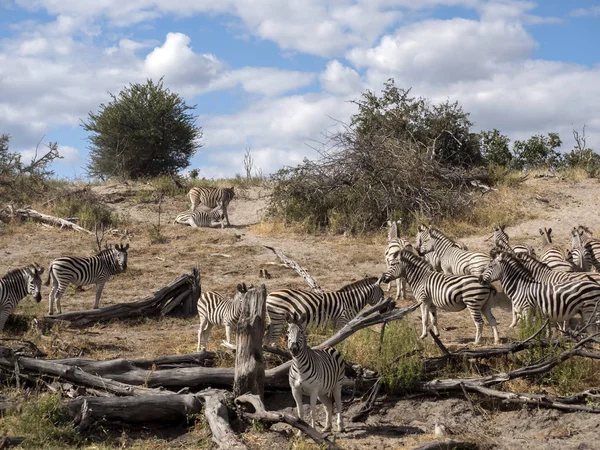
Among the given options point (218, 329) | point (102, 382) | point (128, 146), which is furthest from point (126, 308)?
point (128, 146)

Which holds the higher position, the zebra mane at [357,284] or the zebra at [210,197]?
the zebra at [210,197]

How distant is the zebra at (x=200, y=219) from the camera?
21.9 metres

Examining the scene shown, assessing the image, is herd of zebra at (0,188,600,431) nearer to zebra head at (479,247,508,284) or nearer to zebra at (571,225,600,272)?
zebra head at (479,247,508,284)

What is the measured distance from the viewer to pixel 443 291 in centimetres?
1043

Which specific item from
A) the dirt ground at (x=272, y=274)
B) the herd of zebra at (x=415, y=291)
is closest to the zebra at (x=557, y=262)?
the herd of zebra at (x=415, y=291)

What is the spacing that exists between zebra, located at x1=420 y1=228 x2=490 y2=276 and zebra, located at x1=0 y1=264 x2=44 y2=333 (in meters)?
6.97

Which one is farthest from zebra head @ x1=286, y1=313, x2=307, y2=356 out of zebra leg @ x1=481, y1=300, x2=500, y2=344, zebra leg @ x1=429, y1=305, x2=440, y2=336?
zebra leg @ x1=429, y1=305, x2=440, y2=336

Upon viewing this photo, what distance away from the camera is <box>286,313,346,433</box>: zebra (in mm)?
7008

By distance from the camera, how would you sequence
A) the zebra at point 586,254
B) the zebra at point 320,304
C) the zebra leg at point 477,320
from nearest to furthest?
the zebra at point 320,304
the zebra leg at point 477,320
the zebra at point 586,254

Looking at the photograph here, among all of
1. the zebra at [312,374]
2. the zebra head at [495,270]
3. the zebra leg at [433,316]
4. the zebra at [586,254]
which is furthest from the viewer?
the zebra at [586,254]

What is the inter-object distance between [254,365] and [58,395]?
2.03 m

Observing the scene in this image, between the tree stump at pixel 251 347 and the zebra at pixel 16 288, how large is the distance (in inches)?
180

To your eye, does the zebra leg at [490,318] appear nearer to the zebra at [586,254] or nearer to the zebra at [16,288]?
the zebra at [586,254]

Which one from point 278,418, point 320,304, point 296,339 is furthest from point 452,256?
point 278,418
